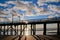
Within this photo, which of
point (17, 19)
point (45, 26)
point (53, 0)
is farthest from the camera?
point (45, 26)

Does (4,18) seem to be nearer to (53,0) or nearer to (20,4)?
(20,4)

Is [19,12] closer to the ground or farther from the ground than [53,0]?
closer to the ground

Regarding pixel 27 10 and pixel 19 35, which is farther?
pixel 19 35

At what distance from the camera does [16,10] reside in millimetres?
7336

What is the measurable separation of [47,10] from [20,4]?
1.11 m

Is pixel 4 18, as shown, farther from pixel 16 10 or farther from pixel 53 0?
pixel 53 0

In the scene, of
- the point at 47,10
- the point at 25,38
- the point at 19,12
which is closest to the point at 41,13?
the point at 47,10

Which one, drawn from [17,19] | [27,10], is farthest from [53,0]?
[17,19]

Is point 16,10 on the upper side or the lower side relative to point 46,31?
upper

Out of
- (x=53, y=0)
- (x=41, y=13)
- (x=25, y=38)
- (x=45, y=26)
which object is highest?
(x=53, y=0)

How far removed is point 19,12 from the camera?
7.34 metres

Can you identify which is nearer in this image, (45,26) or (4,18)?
(4,18)

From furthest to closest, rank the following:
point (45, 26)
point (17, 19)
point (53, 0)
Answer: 1. point (45, 26)
2. point (17, 19)
3. point (53, 0)

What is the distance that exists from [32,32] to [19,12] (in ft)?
4.51
